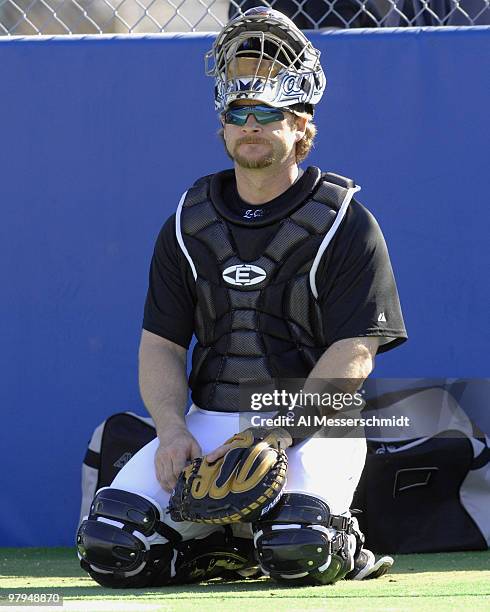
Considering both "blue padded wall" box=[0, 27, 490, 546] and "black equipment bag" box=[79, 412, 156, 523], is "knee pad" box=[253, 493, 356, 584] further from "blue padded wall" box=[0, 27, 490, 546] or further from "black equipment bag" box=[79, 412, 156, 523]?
"blue padded wall" box=[0, 27, 490, 546]

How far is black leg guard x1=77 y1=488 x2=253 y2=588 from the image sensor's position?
10.1 ft

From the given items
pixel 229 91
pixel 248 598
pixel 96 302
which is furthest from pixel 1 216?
pixel 248 598

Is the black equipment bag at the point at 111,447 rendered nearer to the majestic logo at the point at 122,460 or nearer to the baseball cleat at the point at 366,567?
the majestic logo at the point at 122,460

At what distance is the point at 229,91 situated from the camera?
134 inches

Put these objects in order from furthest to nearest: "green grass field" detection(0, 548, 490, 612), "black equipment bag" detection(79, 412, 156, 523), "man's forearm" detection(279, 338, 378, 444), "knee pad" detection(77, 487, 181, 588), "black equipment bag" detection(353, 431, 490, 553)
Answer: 1. "black equipment bag" detection(79, 412, 156, 523)
2. "black equipment bag" detection(353, 431, 490, 553)
3. "man's forearm" detection(279, 338, 378, 444)
4. "knee pad" detection(77, 487, 181, 588)
5. "green grass field" detection(0, 548, 490, 612)

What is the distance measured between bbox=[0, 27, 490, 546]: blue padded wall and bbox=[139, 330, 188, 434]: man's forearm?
0.89m

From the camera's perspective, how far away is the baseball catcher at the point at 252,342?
3055 millimetres

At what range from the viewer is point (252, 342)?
3.38 m

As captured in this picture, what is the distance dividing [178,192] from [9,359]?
0.84 metres

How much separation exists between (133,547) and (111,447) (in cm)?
103

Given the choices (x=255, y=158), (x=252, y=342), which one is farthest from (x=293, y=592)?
(x=255, y=158)

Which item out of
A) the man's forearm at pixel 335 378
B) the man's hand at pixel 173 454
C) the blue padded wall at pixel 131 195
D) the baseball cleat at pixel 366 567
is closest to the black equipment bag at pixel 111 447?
the blue padded wall at pixel 131 195

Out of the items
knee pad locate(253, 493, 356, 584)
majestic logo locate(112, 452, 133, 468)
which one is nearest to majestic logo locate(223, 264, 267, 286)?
knee pad locate(253, 493, 356, 584)

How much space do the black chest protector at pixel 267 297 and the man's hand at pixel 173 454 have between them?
0.21 metres
